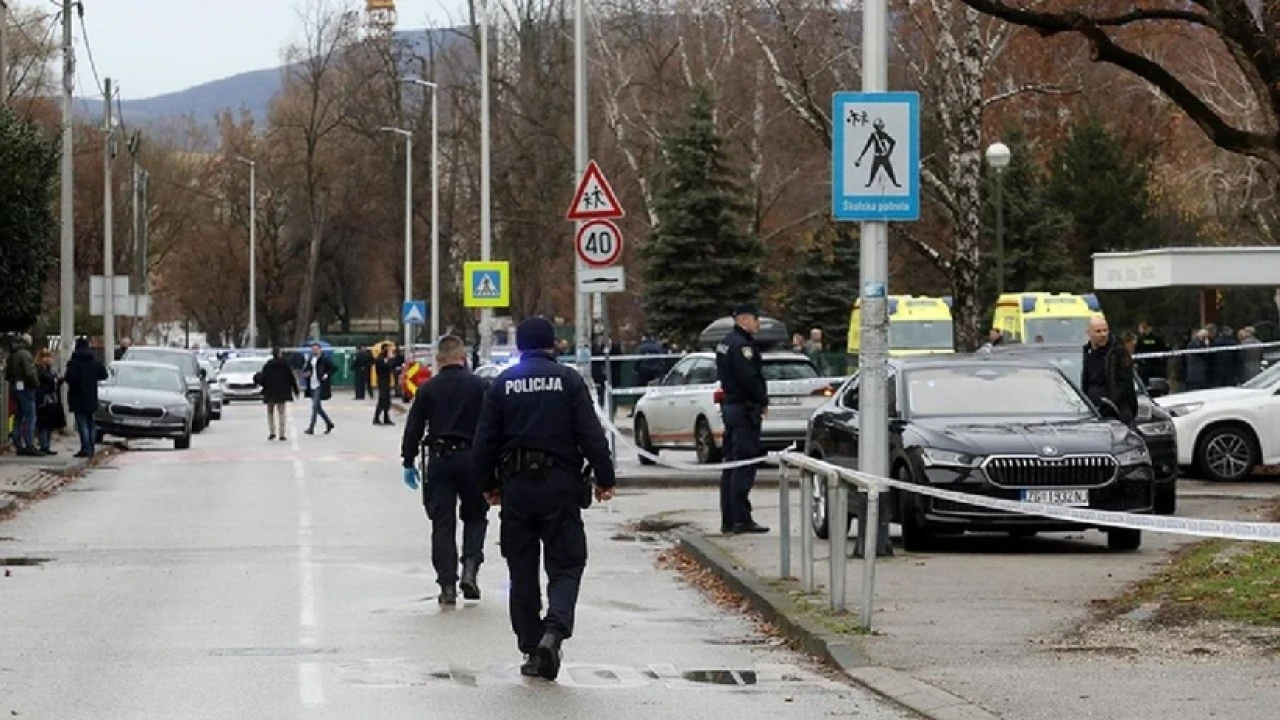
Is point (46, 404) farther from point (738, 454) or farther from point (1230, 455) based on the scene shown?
point (738, 454)

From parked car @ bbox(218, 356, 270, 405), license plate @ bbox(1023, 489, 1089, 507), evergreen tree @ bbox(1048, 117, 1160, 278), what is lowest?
parked car @ bbox(218, 356, 270, 405)

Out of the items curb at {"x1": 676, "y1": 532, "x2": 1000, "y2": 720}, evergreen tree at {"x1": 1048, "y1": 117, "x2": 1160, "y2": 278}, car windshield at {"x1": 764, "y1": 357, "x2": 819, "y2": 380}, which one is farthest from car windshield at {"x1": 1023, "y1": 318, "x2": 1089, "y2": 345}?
curb at {"x1": 676, "y1": 532, "x2": 1000, "y2": 720}

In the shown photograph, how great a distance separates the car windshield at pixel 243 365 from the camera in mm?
72625

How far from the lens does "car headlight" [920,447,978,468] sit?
1803 cm

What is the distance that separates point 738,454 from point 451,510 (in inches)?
182

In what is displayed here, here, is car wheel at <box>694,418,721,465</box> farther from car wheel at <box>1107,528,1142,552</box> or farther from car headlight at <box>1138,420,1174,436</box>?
car wheel at <box>1107,528,1142,552</box>

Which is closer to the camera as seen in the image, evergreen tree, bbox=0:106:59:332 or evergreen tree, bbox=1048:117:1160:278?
evergreen tree, bbox=0:106:59:332

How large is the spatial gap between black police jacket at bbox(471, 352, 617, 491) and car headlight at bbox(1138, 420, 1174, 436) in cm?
1101

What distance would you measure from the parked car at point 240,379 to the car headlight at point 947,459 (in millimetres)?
55275

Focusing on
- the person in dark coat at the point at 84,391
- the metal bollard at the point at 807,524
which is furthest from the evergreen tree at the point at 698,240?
the metal bollard at the point at 807,524

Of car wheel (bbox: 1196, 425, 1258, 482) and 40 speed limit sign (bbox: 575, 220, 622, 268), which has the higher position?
40 speed limit sign (bbox: 575, 220, 622, 268)

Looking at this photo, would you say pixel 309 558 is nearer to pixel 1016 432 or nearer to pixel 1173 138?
pixel 1016 432

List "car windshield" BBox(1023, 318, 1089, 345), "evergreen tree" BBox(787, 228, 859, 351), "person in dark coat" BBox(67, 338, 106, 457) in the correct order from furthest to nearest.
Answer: "evergreen tree" BBox(787, 228, 859, 351) < "car windshield" BBox(1023, 318, 1089, 345) < "person in dark coat" BBox(67, 338, 106, 457)

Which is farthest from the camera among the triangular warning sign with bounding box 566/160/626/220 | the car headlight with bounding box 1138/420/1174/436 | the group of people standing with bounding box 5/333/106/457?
the group of people standing with bounding box 5/333/106/457
